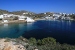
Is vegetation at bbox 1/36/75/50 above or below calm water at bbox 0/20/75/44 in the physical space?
above

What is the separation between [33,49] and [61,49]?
61.2 inches

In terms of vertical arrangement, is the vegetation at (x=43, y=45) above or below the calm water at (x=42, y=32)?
above

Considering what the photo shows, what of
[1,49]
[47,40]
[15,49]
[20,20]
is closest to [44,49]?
[15,49]

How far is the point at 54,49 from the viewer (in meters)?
6.85

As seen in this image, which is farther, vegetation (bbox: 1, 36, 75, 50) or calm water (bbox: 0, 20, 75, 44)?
calm water (bbox: 0, 20, 75, 44)

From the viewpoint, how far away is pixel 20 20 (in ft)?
218

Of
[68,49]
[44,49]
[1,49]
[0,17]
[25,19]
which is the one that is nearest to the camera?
[68,49]

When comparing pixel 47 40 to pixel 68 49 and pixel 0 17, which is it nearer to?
pixel 68 49

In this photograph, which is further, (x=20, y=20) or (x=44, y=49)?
(x=20, y=20)

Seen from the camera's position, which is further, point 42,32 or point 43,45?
point 42,32

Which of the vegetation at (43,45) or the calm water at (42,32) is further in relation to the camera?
the calm water at (42,32)

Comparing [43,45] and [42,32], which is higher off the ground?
[43,45]

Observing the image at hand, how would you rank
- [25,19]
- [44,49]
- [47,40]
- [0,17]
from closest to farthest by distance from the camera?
1. [44,49]
2. [47,40]
3. [0,17]
4. [25,19]

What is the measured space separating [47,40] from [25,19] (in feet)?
191
